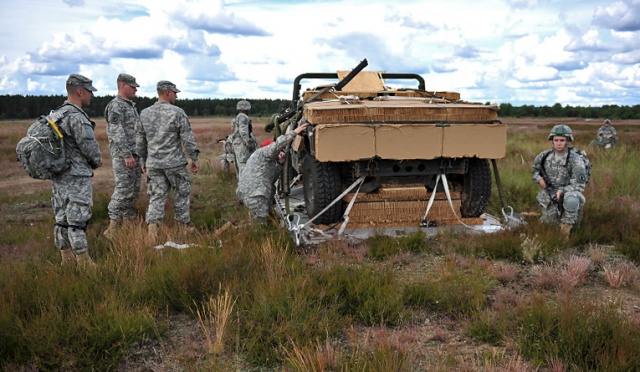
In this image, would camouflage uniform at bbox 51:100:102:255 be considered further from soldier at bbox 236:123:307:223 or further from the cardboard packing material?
the cardboard packing material

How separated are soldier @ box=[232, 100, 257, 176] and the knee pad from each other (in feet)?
18.3

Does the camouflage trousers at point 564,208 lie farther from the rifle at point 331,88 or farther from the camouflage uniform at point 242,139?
the camouflage uniform at point 242,139

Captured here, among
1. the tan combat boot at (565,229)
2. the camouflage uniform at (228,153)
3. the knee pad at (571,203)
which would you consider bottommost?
the tan combat boot at (565,229)

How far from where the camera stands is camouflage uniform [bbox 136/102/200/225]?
21.6 ft

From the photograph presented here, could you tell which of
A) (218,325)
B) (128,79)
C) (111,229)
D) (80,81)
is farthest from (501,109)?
(218,325)

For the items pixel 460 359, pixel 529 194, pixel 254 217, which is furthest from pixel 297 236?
pixel 529 194

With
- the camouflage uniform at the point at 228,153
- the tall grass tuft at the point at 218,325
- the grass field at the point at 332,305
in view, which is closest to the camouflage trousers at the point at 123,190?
the grass field at the point at 332,305

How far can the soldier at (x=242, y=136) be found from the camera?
9.75 meters

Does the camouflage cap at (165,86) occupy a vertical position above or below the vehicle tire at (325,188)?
above

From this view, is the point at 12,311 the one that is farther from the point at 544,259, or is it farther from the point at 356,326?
the point at 544,259

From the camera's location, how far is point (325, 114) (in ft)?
18.8

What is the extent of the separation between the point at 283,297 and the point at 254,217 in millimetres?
2811

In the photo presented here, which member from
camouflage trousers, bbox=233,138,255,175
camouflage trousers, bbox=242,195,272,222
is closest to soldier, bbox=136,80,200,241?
camouflage trousers, bbox=242,195,272,222

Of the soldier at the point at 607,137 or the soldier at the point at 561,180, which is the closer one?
the soldier at the point at 561,180
